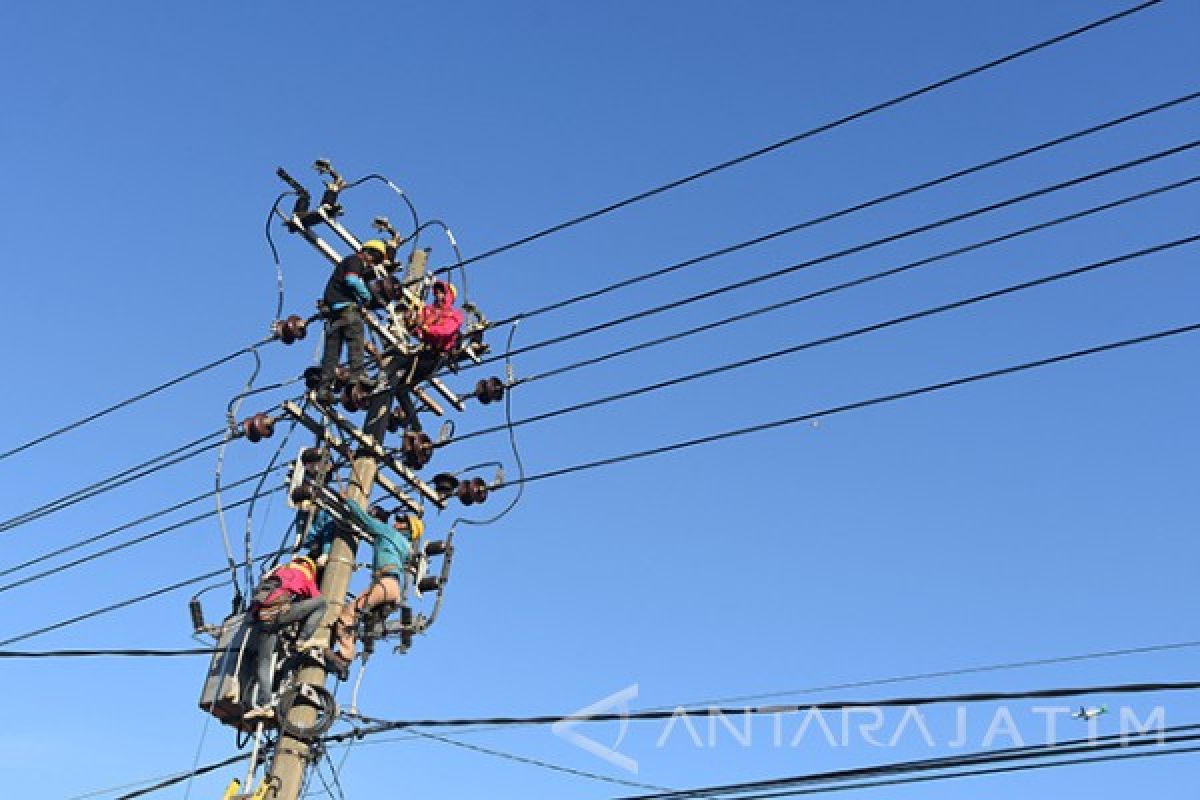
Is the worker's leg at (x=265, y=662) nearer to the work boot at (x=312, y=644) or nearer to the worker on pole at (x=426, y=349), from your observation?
the work boot at (x=312, y=644)

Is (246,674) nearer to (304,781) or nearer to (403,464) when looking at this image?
(304,781)

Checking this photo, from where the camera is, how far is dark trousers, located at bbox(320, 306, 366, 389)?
1419cm

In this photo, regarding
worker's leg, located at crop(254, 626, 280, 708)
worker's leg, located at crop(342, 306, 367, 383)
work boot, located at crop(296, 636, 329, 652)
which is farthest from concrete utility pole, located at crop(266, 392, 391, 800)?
worker's leg, located at crop(342, 306, 367, 383)

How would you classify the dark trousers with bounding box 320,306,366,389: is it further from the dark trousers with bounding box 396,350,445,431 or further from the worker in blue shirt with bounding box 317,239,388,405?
the dark trousers with bounding box 396,350,445,431

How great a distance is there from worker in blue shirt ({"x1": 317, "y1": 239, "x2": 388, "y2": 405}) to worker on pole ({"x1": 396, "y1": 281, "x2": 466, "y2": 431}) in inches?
19.6

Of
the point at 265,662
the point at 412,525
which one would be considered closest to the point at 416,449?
the point at 412,525

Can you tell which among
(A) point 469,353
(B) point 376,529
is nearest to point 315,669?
(B) point 376,529

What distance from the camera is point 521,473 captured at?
48.3 ft

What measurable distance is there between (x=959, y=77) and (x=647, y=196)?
311 centimetres

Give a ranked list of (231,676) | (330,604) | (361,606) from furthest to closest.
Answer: (361,606), (330,604), (231,676)

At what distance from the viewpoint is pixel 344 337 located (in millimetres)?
14430

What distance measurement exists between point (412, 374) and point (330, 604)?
273 cm

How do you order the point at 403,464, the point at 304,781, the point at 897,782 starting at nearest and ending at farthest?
the point at 897,782 < the point at 304,781 < the point at 403,464

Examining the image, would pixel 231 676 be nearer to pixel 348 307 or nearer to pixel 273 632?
pixel 273 632
